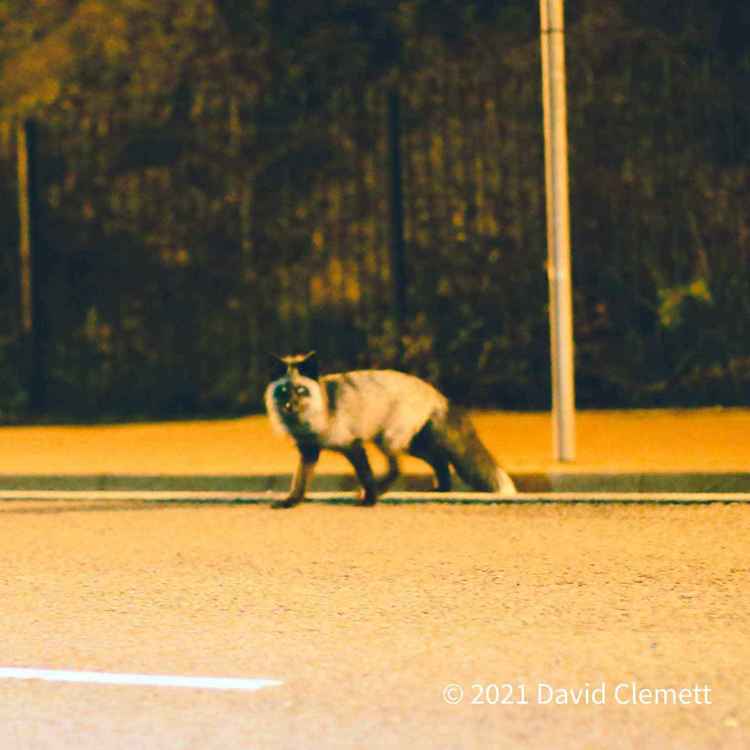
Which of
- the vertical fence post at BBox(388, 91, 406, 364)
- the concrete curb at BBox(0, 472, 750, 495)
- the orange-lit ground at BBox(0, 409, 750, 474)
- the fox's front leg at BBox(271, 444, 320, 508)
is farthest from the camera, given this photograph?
the vertical fence post at BBox(388, 91, 406, 364)

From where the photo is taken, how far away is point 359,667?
22.1 ft

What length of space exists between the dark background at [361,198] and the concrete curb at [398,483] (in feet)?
15.5

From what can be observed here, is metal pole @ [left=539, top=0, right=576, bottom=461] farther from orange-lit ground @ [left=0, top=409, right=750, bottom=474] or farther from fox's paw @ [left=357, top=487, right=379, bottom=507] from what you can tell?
fox's paw @ [left=357, top=487, right=379, bottom=507]

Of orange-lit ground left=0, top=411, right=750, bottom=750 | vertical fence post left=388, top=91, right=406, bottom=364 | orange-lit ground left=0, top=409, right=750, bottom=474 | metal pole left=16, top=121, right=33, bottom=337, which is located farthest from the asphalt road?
metal pole left=16, top=121, right=33, bottom=337

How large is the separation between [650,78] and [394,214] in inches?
100

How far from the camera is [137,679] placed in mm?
6602

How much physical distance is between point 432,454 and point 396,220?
230 inches

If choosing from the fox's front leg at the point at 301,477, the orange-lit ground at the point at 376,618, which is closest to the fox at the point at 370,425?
the fox's front leg at the point at 301,477

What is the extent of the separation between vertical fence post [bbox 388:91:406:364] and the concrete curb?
15.8 feet

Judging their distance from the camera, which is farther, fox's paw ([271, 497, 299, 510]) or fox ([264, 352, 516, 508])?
fox's paw ([271, 497, 299, 510])

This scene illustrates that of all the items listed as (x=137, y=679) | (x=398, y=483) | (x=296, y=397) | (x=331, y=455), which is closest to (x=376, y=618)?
(x=137, y=679)

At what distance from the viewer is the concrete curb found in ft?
38.9

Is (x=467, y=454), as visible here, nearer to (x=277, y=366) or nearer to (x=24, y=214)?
(x=277, y=366)

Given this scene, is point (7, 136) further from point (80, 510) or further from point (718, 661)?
point (718, 661)
